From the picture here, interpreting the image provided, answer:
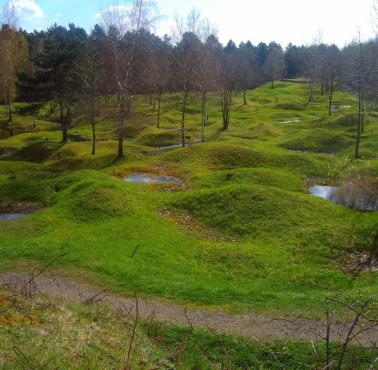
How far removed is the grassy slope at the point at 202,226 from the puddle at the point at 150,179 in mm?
1339

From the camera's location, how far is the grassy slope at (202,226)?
70.6 ft

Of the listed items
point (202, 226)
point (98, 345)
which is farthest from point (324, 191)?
point (98, 345)

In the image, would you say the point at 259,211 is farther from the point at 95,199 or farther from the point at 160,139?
the point at 160,139

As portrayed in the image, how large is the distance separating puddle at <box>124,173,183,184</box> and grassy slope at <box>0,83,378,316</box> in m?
1.34

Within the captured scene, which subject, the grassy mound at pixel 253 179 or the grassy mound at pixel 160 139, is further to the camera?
the grassy mound at pixel 160 139

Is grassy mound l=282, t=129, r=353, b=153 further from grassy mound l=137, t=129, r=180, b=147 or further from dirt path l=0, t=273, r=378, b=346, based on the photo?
dirt path l=0, t=273, r=378, b=346

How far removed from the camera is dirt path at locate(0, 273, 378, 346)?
15867mm

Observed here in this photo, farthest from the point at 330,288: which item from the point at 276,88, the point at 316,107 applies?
the point at 276,88

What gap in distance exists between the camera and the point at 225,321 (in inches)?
675

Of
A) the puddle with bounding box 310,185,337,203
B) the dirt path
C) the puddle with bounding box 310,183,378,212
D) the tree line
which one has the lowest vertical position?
the dirt path

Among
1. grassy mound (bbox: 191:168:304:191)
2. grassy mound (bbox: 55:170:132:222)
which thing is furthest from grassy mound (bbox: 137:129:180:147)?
grassy mound (bbox: 55:170:132:222)

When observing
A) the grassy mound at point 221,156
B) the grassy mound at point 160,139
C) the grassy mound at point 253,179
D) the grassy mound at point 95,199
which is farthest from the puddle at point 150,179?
the grassy mound at point 160,139

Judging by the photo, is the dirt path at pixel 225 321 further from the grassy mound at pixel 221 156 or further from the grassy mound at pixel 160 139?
the grassy mound at pixel 160 139

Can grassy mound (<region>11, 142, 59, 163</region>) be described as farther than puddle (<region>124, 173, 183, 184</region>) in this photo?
Yes
